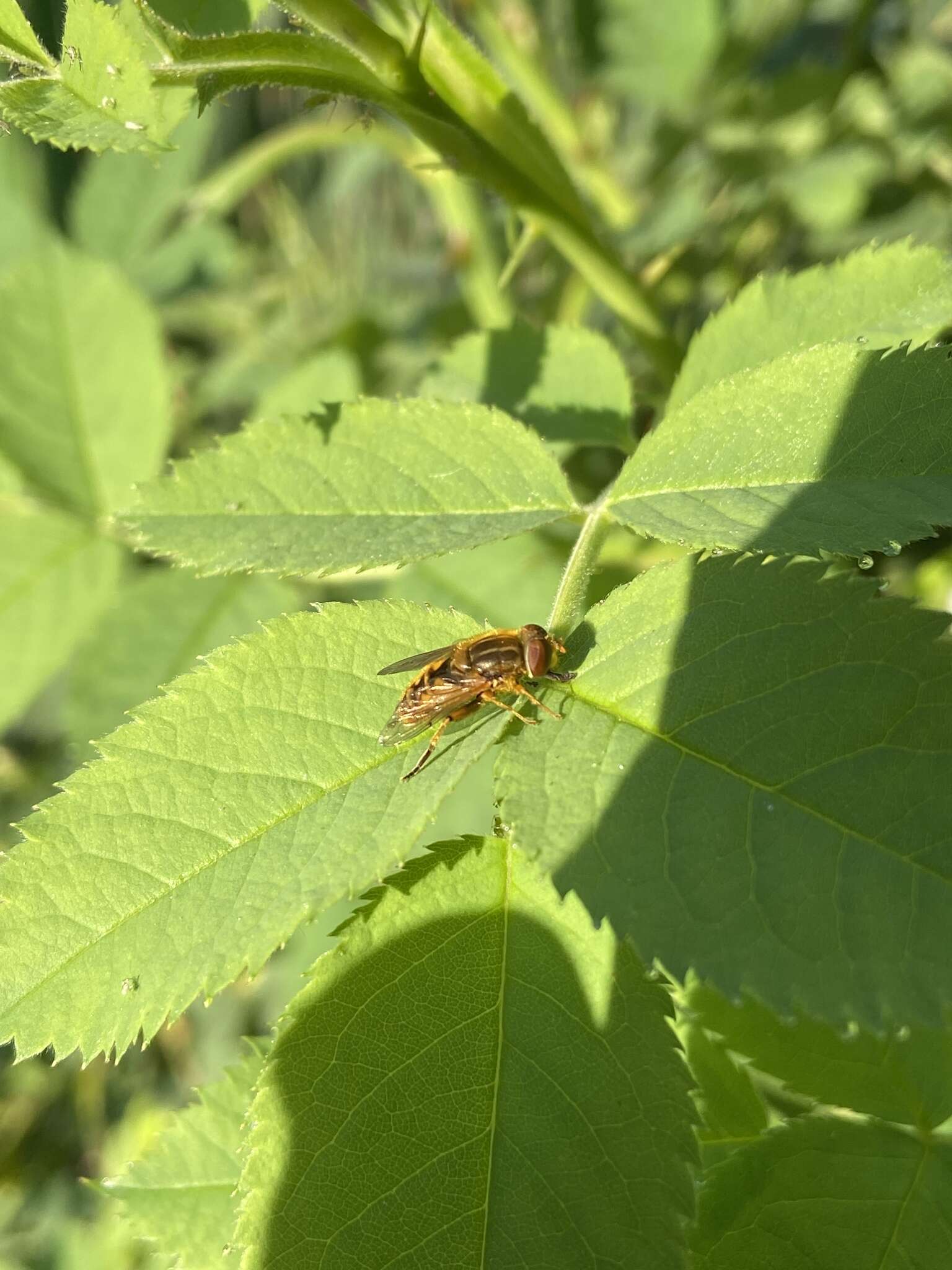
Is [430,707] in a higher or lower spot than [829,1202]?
higher

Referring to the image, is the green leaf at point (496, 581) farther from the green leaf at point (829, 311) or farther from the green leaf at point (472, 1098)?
the green leaf at point (472, 1098)

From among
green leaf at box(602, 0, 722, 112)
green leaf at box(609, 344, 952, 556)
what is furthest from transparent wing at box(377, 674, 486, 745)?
green leaf at box(602, 0, 722, 112)

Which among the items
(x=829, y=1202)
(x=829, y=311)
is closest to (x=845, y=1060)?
(x=829, y=1202)

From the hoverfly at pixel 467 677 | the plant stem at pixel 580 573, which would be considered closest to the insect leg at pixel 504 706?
the hoverfly at pixel 467 677

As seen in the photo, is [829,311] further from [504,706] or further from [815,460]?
[504,706]

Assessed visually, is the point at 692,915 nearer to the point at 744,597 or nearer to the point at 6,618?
the point at 744,597

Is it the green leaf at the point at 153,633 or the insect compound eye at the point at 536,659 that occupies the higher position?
the insect compound eye at the point at 536,659
